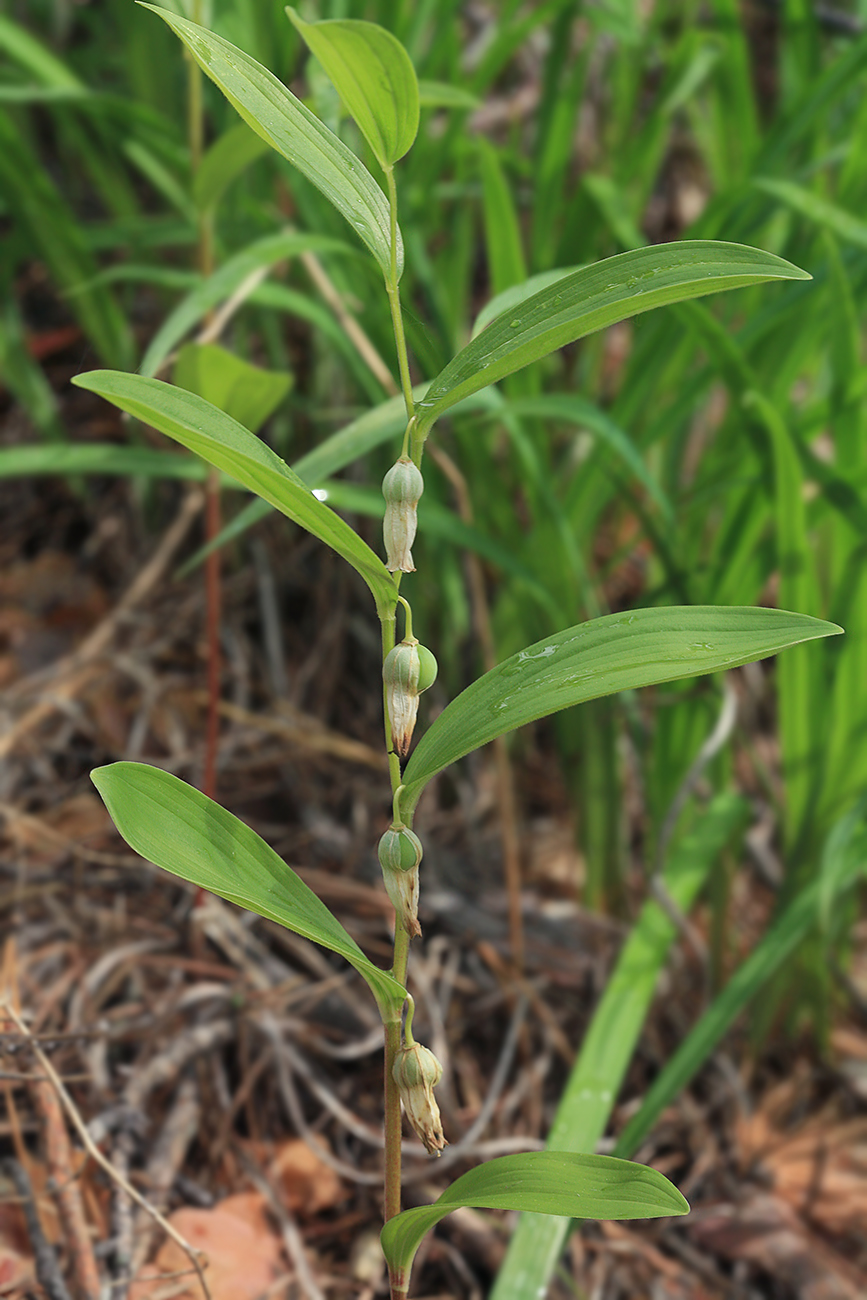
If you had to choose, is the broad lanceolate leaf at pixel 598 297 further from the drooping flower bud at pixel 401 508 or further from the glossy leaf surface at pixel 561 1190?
the glossy leaf surface at pixel 561 1190

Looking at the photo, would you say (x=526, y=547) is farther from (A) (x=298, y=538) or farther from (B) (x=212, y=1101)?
(B) (x=212, y=1101)

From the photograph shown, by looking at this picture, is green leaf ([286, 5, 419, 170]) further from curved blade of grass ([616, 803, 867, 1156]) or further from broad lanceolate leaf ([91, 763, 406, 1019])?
curved blade of grass ([616, 803, 867, 1156])

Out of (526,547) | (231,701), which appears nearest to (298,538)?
(231,701)

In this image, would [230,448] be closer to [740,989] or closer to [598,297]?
[598,297]

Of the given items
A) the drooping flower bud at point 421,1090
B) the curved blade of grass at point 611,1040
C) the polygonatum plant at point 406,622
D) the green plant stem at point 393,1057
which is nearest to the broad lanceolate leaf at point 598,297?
the polygonatum plant at point 406,622

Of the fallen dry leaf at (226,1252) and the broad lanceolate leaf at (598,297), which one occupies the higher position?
the broad lanceolate leaf at (598,297)

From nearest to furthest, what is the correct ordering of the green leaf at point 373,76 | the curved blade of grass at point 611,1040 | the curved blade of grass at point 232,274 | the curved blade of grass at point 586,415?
1. the green leaf at point 373,76
2. the curved blade of grass at point 611,1040
3. the curved blade of grass at point 232,274
4. the curved blade of grass at point 586,415

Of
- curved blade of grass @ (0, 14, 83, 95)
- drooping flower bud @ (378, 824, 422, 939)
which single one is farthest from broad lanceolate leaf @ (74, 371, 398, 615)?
curved blade of grass @ (0, 14, 83, 95)
